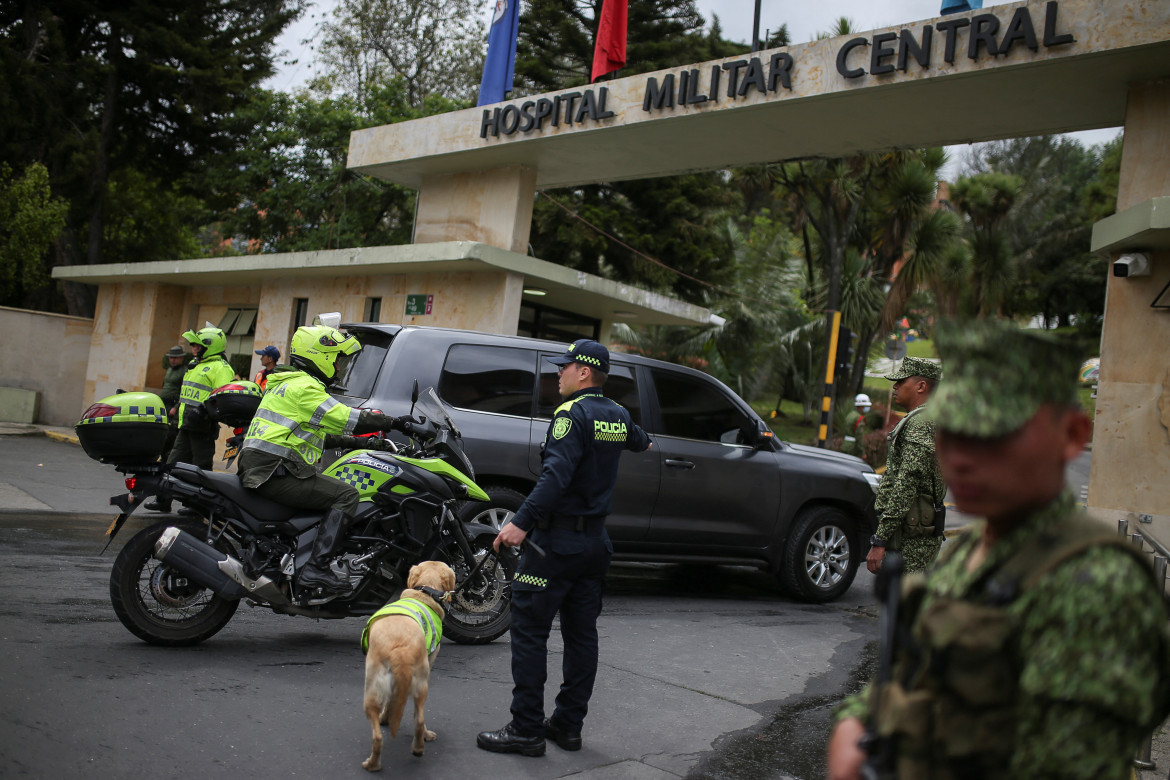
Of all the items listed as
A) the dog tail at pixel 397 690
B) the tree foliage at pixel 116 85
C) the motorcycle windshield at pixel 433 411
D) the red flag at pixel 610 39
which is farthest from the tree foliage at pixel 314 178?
the dog tail at pixel 397 690

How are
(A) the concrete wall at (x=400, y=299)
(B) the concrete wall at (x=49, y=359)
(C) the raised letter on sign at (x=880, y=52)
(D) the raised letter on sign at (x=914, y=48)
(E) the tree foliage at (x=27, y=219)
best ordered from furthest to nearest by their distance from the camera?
(E) the tree foliage at (x=27, y=219)
(B) the concrete wall at (x=49, y=359)
(A) the concrete wall at (x=400, y=299)
(C) the raised letter on sign at (x=880, y=52)
(D) the raised letter on sign at (x=914, y=48)

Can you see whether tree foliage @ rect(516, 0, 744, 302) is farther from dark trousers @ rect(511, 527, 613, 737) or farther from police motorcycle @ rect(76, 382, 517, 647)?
dark trousers @ rect(511, 527, 613, 737)

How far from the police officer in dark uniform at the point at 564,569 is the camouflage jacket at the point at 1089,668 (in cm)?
277

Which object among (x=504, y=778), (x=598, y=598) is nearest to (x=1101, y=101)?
(x=598, y=598)

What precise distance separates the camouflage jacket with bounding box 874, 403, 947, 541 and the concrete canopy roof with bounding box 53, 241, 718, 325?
8.18m

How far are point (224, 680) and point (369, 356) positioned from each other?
9.44ft

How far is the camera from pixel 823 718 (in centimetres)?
502

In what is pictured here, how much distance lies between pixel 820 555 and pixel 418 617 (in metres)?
5.23

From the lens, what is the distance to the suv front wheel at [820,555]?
8203 millimetres

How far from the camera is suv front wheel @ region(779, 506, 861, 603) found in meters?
8.20

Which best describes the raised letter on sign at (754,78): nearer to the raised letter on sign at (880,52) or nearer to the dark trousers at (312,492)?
the raised letter on sign at (880,52)

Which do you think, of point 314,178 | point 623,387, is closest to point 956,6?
point 623,387

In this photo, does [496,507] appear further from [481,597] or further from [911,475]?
[911,475]

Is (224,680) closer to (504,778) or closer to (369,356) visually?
(504,778)
